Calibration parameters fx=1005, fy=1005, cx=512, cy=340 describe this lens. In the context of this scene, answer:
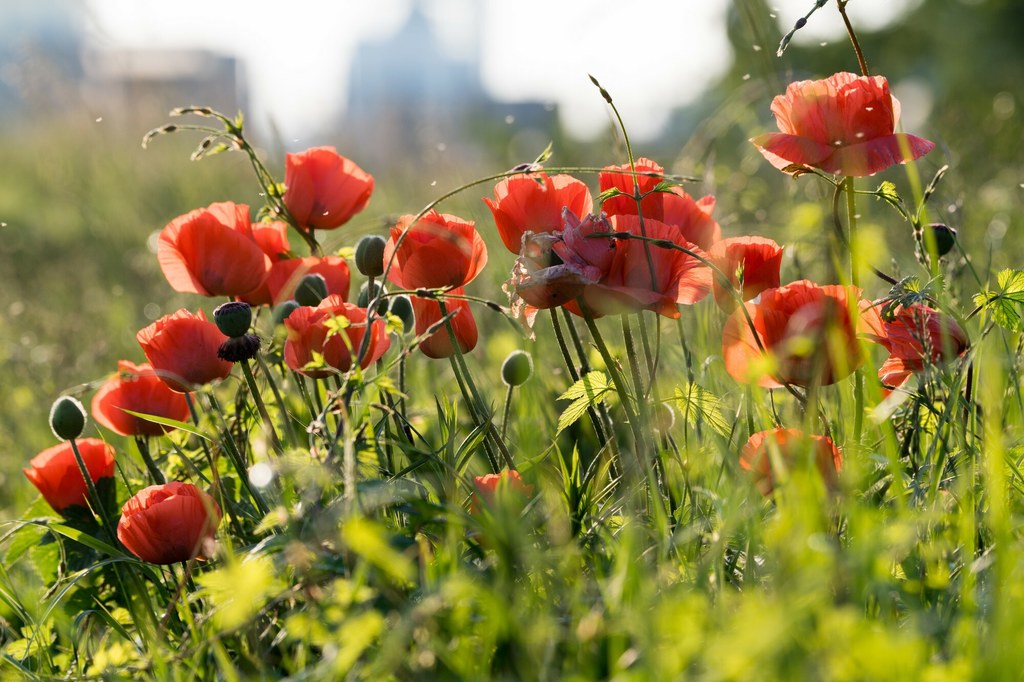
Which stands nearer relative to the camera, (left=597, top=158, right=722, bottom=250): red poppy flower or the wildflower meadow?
the wildflower meadow

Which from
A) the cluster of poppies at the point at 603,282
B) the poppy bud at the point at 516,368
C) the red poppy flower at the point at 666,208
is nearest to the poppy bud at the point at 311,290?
the cluster of poppies at the point at 603,282

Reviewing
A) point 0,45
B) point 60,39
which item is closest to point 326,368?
point 60,39

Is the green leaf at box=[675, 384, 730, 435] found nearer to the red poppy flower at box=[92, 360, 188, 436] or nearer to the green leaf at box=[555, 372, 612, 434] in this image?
the green leaf at box=[555, 372, 612, 434]

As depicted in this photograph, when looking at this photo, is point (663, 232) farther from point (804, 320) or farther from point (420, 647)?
point (420, 647)

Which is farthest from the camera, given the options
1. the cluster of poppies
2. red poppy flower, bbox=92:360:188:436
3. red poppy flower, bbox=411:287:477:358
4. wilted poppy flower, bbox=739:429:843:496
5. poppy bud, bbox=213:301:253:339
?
red poppy flower, bbox=92:360:188:436

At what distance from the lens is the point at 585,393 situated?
116 cm

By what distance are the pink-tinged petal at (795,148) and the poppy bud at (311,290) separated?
600 millimetres

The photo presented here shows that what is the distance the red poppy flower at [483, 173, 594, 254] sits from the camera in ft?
3.86

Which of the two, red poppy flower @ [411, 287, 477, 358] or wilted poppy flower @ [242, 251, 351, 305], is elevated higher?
wilted poppy flower @ [242, 251, 351, 305]

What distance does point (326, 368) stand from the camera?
114cm

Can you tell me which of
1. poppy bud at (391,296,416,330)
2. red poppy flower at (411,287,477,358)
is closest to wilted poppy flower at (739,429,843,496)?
red poppy flower at (411,287,477,358)

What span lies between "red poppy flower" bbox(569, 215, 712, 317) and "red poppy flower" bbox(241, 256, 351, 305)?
1.41ft

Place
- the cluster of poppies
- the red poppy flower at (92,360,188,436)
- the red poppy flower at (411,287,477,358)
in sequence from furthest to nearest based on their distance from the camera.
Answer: the red poppy flower at (92,360,188,436), the red poppy flower at (411,287,477,358), the cluster of poppies

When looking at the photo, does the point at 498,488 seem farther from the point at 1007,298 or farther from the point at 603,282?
the point at 1007,298
